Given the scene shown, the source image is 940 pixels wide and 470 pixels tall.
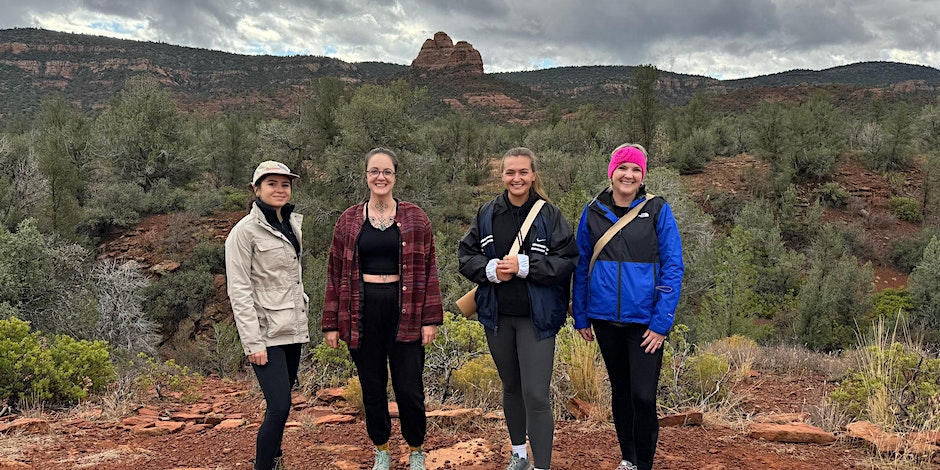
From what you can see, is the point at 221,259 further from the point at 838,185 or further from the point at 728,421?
the point at 838,185

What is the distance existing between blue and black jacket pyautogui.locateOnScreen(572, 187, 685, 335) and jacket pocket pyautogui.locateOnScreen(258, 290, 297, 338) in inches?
57.5

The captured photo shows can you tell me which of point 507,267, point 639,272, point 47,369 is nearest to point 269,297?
point 507,267

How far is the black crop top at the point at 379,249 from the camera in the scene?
9.24 ft

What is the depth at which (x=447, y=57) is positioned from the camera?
326 ft

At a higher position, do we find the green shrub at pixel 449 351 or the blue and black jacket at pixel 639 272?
the blue and black jacket at pixel 639 272

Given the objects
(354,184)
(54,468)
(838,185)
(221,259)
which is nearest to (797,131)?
(838,185)

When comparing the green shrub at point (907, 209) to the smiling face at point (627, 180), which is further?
the green shrub at point (907, 209)

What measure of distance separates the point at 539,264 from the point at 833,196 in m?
24.7

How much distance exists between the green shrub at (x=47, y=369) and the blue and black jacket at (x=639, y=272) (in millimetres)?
4456

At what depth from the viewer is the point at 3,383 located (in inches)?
176

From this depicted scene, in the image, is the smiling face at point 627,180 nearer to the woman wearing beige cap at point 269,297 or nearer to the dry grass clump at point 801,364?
the woman wearing beige cap at point 269,297

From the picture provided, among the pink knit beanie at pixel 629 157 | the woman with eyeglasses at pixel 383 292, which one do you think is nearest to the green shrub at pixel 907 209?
the pink knit beanie at pixel 629 157

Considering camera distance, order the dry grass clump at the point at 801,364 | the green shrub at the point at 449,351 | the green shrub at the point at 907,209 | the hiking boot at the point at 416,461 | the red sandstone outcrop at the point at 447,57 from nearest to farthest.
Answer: the hiking boot at the point at 416,461, the green shrub at the point at 449,351, the dry grass clump at the point at 801,364, the green shrub at the point at 907,209, the red sandstone outcrop at the point at 447,57

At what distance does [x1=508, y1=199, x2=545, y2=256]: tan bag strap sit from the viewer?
262cm
